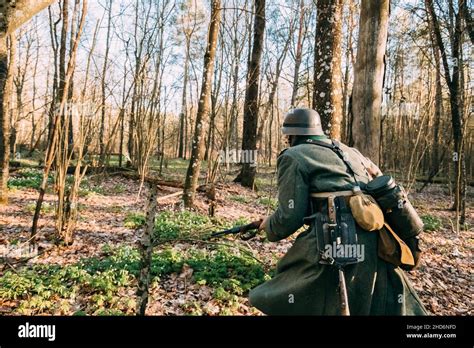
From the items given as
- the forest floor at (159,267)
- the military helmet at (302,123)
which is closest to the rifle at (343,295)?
the forest floor at (159,267)

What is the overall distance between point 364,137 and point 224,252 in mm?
2882

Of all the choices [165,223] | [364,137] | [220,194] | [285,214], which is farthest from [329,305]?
[220,194]

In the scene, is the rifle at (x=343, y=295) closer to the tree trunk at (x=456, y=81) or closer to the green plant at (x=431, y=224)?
the green plant at (x=431, y=224)

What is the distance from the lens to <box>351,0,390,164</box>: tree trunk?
12.4 ft

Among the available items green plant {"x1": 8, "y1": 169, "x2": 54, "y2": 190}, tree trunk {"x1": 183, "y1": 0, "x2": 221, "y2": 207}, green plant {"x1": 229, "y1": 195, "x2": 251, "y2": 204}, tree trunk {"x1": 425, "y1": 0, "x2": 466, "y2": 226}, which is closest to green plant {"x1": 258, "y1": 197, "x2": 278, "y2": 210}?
green plant {"x1": 229, "y1": 195, "x2": 251, "y2": 204}

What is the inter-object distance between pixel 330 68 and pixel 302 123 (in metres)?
2.64

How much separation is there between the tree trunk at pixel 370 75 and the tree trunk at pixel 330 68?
0.73 metres

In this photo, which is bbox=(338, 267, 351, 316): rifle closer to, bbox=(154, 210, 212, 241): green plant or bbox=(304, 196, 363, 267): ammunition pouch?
bbox=(304, 196, 363, 267): ammunition pouch

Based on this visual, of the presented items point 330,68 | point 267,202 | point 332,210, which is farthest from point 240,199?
point 332,210

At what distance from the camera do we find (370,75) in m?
3.80

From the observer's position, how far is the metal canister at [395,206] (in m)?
2.08

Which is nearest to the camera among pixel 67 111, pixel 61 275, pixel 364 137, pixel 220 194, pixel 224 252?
pixel 364 137
